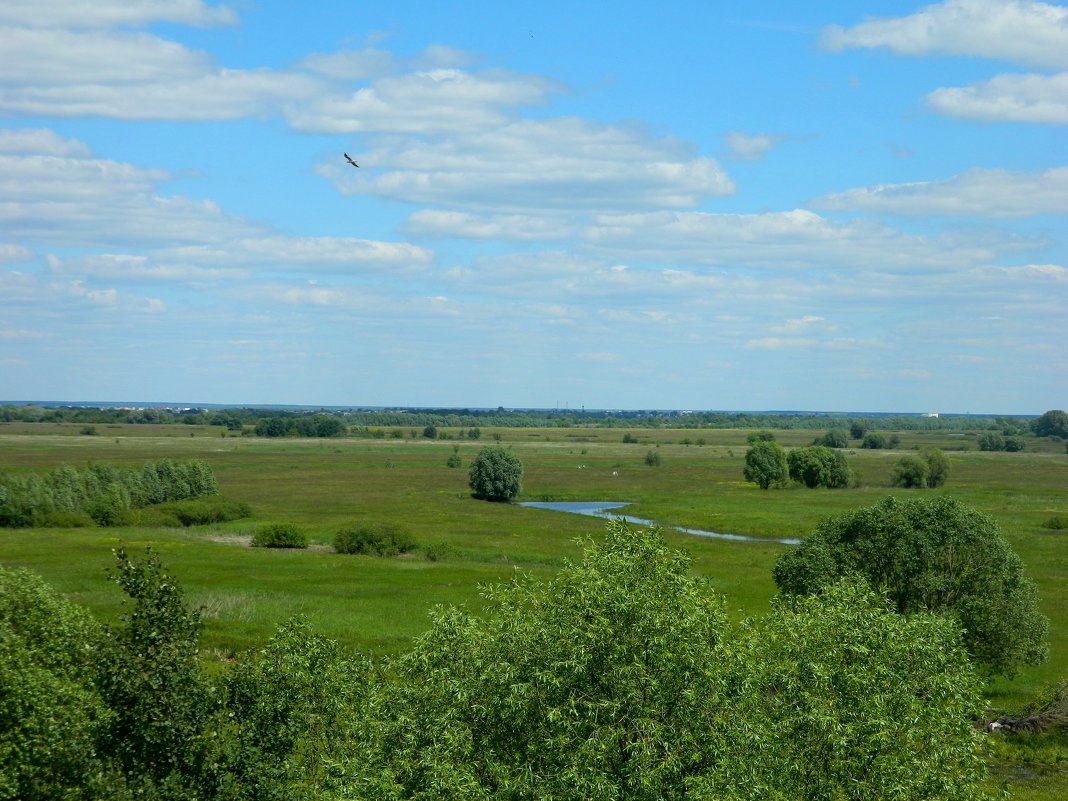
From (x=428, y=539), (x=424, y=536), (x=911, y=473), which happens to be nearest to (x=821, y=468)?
(x=911, y=473)

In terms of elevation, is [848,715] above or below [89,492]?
above

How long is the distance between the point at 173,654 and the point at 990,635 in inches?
1353

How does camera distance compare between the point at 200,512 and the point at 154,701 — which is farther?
the point at 200,512

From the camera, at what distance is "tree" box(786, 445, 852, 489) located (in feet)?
506

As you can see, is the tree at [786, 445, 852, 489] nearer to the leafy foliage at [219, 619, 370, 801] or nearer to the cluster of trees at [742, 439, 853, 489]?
the cluster of trees at [742, 439, 853, 489]

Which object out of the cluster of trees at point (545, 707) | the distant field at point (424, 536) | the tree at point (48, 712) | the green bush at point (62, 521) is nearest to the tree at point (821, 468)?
the distant field at point (424, 536)

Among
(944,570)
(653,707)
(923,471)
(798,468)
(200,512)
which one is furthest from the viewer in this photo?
(798,468)

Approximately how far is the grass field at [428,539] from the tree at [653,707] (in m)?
3.85

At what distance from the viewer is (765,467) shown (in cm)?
15212

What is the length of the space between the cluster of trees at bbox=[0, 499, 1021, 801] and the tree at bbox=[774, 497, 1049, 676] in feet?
61.7

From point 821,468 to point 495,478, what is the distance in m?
54.6

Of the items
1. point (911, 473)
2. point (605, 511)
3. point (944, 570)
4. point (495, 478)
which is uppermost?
point (944, 570)

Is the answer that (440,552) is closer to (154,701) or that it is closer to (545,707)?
(154,701)

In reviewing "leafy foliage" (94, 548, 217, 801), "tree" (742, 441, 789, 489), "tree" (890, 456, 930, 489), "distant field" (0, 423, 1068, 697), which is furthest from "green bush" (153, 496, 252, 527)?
"tree" (890, 456, 930, 489)
